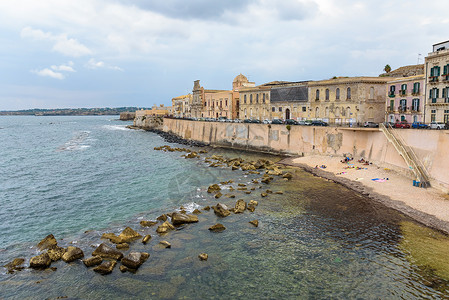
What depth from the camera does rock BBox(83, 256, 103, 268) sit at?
15.2 m

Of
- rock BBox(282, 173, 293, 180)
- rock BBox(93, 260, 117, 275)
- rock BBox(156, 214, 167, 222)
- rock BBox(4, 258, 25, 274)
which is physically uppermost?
rock BBox(282, 173, 293, 180)

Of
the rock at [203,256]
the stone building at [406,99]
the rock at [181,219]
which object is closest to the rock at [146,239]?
the rock at [181,219]

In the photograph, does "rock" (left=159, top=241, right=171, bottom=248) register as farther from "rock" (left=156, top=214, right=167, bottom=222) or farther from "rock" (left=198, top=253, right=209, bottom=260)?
"rock" (left=156, top=214, right=167, bottom=222)

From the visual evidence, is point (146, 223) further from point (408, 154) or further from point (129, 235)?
point (408, 154)

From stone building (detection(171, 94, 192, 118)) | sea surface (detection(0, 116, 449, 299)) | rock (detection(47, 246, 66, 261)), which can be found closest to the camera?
sea surface (detection(0, 116, 449, 299))

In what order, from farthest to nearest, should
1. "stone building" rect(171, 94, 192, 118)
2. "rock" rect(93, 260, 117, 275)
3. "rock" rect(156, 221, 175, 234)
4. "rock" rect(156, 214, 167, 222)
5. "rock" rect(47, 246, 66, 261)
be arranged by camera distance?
"stone building" rect(171, 94, 192, 118) → "rock" rect(156, 214, 167, 222) → "rock" rect(156, 221, 175, 234) → "rock" rect(47, 246, 66, 261) → "rock" rect(93, 260, 117, 275)

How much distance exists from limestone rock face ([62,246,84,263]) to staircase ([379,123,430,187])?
25.6 metres

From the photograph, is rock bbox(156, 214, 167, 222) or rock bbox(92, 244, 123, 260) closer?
rock bbox(92, 244, 123, 260)

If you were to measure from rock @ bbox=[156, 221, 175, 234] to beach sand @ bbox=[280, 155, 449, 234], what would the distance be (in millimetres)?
15618

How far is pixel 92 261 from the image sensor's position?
50.1 ft

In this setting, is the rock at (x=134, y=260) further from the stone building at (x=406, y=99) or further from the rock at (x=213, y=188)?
the stone building at (x=406, y=99)

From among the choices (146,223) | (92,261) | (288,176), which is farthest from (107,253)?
(288,176)

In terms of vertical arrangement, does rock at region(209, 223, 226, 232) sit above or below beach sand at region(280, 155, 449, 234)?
below

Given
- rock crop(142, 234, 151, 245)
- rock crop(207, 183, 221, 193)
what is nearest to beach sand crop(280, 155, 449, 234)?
rock crop(207, 183, 221, 193)
